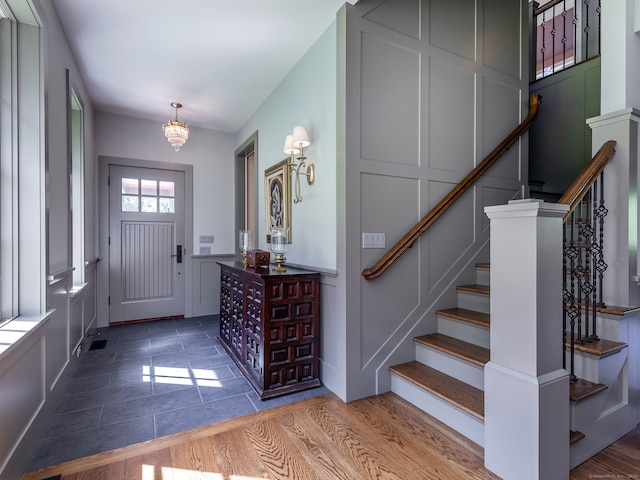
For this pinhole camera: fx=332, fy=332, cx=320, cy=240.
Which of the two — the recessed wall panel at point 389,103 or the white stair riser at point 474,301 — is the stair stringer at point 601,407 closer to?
the white stair riser at point 474,301

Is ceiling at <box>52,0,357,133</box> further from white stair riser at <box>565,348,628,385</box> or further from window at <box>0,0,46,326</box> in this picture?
white stair riser at <box>565,348,628,385</box>

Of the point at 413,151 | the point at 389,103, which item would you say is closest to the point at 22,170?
the point at 389,103

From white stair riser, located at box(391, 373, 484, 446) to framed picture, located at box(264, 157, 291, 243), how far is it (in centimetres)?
171

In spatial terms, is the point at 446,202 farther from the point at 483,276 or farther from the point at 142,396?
the point at 142,396

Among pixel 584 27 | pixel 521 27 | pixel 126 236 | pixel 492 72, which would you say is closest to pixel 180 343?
pixel 126 236

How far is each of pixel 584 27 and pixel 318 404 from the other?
4994mm

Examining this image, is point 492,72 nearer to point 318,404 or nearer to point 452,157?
point 452,157

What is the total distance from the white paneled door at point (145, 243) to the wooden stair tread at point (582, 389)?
4.63 meters

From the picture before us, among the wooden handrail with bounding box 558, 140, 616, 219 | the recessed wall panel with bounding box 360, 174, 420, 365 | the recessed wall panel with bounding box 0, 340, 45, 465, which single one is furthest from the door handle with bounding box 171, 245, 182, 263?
the wooden handrail with bounding box 558, 140, 616, 219

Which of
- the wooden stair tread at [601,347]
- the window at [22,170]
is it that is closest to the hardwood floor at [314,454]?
the wooden stair tread at [601,347]

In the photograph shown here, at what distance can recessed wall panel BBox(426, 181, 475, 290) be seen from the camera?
9.00ft

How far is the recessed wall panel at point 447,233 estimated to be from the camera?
2744 millimetres

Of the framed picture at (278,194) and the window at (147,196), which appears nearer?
the framed picture at (278,194)

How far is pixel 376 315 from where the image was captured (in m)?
2.47
